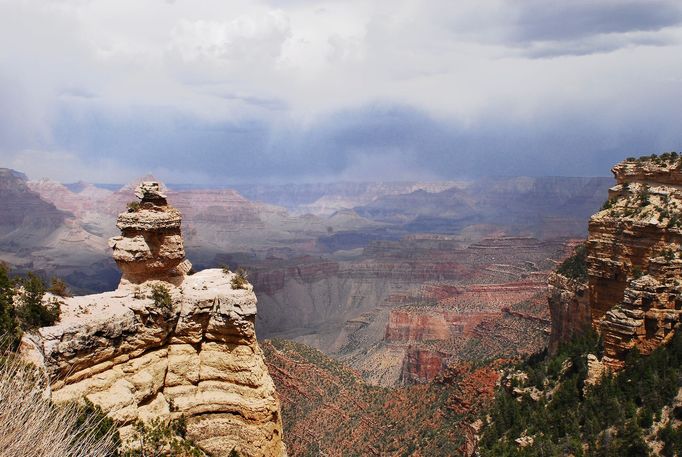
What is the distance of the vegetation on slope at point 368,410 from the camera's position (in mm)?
39750

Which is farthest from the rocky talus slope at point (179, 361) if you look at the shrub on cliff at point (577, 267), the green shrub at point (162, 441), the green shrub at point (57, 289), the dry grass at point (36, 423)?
the shrub on cliff at point (577, 267)

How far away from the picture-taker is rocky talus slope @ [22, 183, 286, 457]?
44.7 ft

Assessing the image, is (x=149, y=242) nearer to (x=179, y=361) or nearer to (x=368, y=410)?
(x=179, y=361)

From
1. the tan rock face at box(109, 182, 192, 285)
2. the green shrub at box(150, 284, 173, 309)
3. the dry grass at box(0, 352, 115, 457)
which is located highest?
the tan rock face at box(109, 182, 192, 285)

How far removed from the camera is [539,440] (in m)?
25.9

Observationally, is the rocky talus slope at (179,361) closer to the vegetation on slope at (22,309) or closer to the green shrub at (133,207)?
the vegetation on slope at (22,309)

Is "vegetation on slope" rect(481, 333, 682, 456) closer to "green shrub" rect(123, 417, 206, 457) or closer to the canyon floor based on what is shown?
the canyon floor

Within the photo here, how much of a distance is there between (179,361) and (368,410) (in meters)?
35.8

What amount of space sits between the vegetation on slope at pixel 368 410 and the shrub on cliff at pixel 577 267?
9.51 metres

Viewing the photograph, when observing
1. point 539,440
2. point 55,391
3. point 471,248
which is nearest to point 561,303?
point 539,440

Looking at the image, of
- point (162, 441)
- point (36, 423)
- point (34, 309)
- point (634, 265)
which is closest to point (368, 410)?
point (634, 265)

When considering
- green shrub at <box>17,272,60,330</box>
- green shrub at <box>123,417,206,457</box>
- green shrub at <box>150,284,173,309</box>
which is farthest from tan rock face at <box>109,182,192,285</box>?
green shrub at <box>123,417,206,457</box>

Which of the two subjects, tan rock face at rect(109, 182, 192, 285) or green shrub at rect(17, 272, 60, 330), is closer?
green shrub at rect(17, 272, 60, 330)

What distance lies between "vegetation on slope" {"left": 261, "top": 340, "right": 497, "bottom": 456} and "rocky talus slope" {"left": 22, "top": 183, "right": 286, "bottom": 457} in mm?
24222
